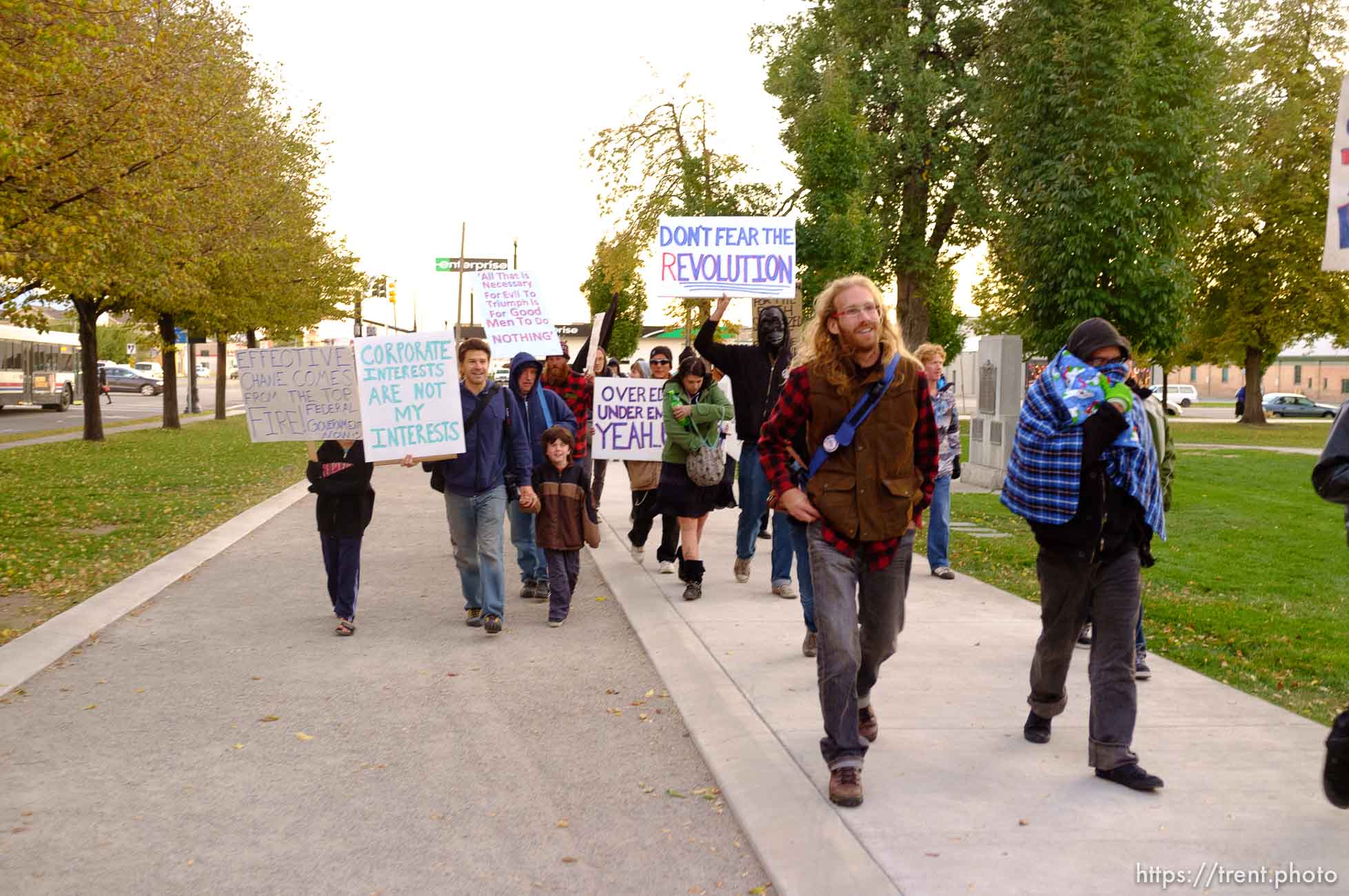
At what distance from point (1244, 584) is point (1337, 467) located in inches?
294

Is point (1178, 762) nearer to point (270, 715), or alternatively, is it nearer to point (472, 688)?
point (472, 688)

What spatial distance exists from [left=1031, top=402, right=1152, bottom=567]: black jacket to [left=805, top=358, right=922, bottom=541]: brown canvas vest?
655 mm

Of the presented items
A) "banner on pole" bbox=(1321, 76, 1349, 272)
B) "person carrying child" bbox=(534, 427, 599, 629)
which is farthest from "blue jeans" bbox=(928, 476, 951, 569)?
"banner on pole" bbox=(1321, 76, 1349, 272)

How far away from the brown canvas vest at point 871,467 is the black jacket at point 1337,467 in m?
1.52

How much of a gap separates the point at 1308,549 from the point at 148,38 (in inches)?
654

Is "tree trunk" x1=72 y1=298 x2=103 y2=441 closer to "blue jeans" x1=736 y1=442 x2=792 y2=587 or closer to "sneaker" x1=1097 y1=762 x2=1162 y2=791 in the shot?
Result: "blue jeans" x1=736 y1=442 x2=792 y2=587

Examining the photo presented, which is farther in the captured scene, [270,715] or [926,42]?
[926,42]

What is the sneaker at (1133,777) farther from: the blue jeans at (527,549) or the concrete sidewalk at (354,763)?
the blue jeans at (527,549)

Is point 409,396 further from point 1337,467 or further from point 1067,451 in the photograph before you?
point 1337,467

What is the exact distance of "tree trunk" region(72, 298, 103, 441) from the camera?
2980 centimetres

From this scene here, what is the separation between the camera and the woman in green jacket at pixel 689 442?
938cm

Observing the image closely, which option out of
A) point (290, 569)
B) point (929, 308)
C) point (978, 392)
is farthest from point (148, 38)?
point (929, 308)

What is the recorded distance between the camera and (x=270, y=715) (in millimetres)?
6211

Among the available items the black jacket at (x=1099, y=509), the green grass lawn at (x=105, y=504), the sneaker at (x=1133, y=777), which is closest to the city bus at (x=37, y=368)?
the green grass lawn at (x=105, y=504)
